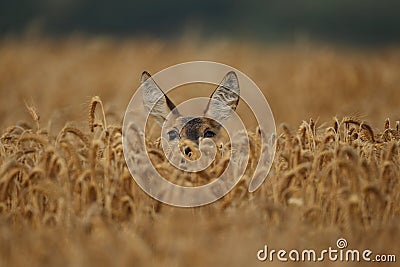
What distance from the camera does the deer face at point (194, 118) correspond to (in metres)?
6.26

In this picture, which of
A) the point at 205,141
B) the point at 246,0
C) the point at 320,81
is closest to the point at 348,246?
the point at 205,141

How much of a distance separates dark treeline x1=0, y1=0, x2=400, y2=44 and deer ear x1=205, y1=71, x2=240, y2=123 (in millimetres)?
24814

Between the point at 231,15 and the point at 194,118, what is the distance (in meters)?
36.3

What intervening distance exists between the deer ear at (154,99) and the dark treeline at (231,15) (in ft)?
81.1

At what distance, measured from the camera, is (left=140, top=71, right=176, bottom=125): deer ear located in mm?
6273

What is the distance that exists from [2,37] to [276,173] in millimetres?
11588

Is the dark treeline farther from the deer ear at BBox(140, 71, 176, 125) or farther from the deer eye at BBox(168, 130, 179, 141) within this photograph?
the deer eye at BBox(168, 130, 179, 141)

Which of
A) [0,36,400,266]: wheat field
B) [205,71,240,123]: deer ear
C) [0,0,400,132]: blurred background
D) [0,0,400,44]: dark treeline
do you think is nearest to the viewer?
[0,36,400,266]: wheat field

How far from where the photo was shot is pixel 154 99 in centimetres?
630

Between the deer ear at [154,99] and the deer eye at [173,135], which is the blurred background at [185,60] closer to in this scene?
the deer ear at [154,99]

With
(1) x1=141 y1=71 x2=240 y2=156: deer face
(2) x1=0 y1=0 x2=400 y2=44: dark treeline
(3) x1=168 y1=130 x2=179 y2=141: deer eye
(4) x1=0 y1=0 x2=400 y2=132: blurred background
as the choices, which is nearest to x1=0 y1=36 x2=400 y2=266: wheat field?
(3) x1=168 y1=130 x2=179 y2=141: deer eye

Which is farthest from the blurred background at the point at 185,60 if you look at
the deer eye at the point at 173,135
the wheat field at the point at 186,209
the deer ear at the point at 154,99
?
the wheat field at the point at 186,209

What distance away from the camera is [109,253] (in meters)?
4.33

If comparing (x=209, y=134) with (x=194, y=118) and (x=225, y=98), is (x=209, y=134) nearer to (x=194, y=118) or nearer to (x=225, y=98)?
(x=194, y=118)
